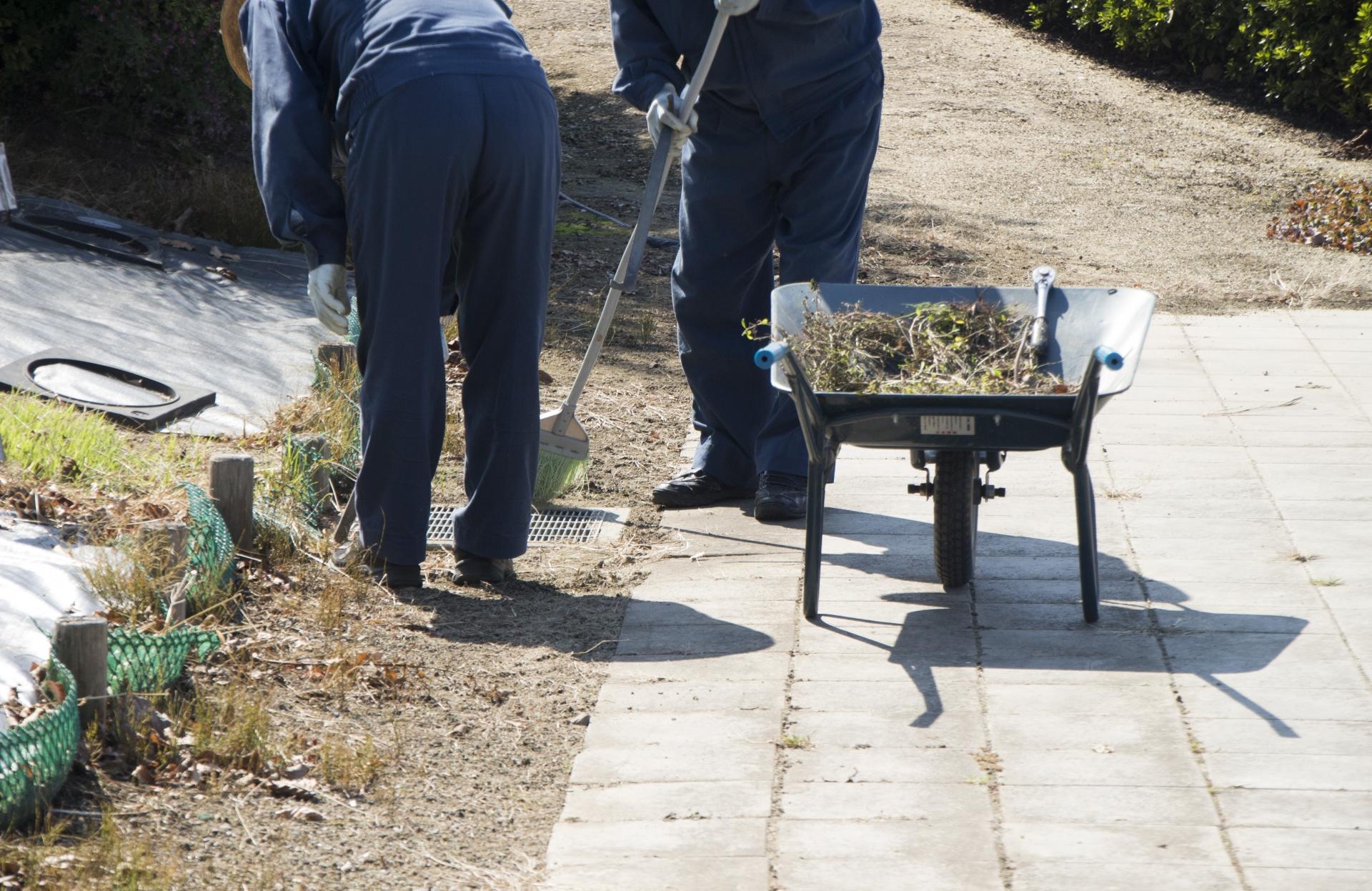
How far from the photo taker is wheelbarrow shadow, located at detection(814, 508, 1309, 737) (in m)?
3.47

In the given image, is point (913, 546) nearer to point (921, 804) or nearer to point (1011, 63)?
point (921, 804)

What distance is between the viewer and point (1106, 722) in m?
3.17

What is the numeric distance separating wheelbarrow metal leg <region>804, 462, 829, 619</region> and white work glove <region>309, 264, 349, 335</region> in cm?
128

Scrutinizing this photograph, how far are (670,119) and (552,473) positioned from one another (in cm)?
121

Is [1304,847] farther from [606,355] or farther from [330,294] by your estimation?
[606,355]

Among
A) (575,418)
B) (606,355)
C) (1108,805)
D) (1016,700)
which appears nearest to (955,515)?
(1016,700)

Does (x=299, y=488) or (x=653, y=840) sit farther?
(x=299, y=488)

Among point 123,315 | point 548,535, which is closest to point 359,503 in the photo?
point 548,535

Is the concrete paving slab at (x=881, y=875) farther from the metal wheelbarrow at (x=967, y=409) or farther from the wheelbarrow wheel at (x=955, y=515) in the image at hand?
the wheelbarrow wheel at (x=955, y=515)

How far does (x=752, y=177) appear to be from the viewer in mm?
4758

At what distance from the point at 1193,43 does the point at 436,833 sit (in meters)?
11.6

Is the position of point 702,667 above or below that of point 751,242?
below

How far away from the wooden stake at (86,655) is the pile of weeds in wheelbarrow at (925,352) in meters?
1.73

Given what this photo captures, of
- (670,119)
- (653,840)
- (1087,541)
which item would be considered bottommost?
(653,840)
